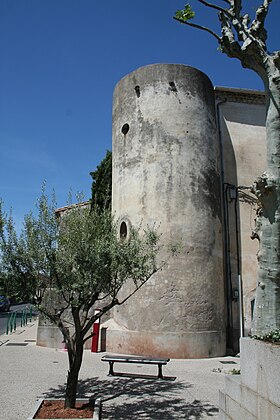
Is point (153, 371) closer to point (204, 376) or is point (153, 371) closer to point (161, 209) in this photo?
point (204, 376)

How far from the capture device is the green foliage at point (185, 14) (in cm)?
589

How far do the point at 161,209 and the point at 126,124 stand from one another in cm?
391

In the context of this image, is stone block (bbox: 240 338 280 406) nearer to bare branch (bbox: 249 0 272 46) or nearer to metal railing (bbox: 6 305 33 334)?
bare branch (bbox: 249 0 272 46)

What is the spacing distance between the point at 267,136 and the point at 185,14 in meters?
2.27

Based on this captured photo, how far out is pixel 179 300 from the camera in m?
12.5

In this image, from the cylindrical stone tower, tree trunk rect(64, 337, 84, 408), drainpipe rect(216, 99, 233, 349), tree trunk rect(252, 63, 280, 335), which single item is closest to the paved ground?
tree trunk rect(64, 337, 84, 408)

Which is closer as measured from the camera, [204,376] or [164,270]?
[204,376]

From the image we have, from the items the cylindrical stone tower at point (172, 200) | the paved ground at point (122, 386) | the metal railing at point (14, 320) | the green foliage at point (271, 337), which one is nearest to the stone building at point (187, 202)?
the cylindrical stone tower at point (172, 200)

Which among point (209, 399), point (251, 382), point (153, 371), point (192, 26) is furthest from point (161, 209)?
point (251, 382)

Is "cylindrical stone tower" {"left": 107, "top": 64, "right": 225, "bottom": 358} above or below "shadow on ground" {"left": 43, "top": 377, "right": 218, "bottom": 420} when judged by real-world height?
above

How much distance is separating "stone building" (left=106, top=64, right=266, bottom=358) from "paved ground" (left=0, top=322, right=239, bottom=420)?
1.25 metres

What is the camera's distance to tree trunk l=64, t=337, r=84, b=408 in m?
6.32

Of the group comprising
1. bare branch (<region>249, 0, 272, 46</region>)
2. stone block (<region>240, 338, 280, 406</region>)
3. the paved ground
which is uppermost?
bare branch (<region>249, 0, 272, 46</region>)

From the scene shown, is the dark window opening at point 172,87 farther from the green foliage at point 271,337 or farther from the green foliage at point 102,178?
the green foliage at point 271,337
